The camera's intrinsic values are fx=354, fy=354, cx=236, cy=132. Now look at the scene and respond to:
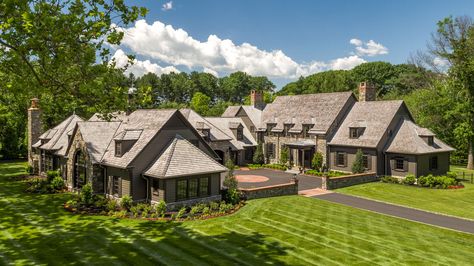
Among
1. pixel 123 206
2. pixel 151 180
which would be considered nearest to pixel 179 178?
pixel 151 180

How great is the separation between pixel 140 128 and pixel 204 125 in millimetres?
16066

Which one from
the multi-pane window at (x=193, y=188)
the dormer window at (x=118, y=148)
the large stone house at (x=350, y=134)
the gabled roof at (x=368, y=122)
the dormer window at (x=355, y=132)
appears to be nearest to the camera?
the multi-pane window at (x=193, y=188)

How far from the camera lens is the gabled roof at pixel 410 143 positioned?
3744 cm

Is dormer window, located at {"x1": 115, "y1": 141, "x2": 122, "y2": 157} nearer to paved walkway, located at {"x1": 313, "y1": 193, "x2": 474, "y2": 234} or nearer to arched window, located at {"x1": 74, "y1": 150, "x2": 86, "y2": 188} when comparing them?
arched window, located at {"x1": 74, "y1": 150, "x2": 86, "y2": 188}

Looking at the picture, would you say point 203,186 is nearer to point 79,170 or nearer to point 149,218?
point 149,218

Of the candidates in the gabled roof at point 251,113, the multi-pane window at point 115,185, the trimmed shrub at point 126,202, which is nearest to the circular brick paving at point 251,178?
the gabled roof at point 251,113

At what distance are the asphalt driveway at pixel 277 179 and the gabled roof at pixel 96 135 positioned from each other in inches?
517

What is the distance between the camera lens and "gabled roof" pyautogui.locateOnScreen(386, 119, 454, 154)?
3744 centimetres

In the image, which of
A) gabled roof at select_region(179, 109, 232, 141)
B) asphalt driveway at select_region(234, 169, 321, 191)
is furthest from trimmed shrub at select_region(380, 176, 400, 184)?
gabled roof at select_region(179, 109, 232, 141)

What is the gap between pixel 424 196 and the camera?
3198 cm

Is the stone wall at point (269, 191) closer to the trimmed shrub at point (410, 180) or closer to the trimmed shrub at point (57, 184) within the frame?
the trimmed shrub at point (410, 180)

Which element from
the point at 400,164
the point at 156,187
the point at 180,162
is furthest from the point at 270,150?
the point at 156,187

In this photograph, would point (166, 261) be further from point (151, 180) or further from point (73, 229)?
point (151, 180)

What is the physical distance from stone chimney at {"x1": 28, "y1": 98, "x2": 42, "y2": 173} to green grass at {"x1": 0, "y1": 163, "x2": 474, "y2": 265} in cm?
1652
